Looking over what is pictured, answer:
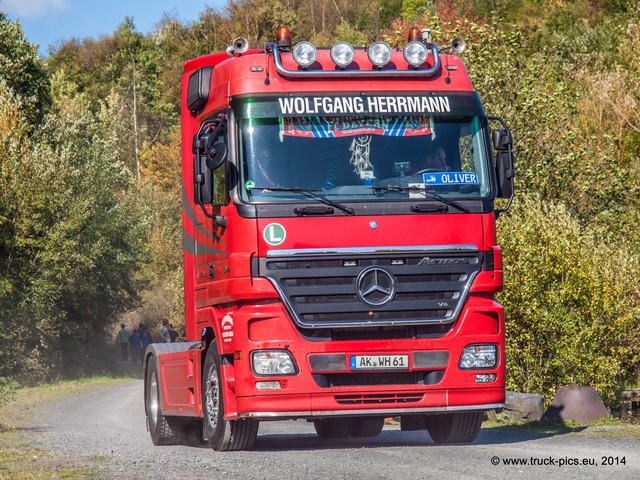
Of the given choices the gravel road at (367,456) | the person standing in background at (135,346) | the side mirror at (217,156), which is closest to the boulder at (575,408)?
the gravel road at (367,456)

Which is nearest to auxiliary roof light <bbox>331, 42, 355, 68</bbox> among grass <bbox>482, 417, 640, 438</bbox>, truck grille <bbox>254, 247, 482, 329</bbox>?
truck grille <bbox>254, 247, 482, 329</bbox>

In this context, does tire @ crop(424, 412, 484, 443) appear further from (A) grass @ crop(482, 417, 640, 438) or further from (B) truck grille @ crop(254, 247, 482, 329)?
(B) truck grille @ crop(254, 247, 482, 329)

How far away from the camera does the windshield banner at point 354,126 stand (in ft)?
38.1

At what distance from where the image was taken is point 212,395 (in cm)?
1235

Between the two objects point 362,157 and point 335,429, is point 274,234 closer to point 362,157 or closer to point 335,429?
point 362,157

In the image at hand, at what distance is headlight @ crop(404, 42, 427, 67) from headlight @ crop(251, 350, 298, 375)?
3.31 meters

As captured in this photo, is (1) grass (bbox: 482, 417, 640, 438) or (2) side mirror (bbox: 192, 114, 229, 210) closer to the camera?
(2) side mirror (bbox: 192, 114, 229, 210)

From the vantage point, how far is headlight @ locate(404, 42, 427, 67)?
12211 mm

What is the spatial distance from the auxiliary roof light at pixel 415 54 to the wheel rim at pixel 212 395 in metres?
3.73

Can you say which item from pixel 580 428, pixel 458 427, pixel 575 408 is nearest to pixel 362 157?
pixel 458 427

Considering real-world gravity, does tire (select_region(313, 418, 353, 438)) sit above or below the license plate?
below

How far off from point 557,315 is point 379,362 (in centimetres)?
1165

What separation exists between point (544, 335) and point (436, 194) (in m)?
11.8

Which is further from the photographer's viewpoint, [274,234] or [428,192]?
[428,192]
